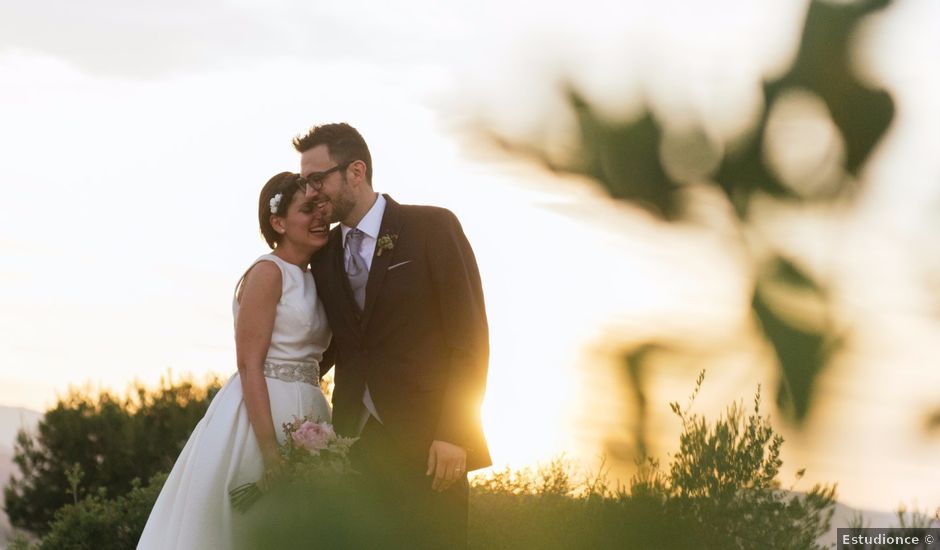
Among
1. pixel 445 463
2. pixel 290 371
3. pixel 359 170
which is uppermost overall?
pixel 359 170

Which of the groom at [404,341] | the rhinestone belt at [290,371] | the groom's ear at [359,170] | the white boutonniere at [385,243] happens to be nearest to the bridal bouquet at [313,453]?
the groom at [404,341]

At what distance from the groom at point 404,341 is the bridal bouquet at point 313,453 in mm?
239

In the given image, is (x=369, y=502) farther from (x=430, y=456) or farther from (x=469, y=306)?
(x=469, y=306)

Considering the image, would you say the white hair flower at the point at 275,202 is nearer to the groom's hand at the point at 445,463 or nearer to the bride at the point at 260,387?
the bride at the point at 260,387

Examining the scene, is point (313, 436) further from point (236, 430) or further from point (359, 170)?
point (359, 170)

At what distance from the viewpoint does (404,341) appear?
462 cm

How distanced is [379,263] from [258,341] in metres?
0.58

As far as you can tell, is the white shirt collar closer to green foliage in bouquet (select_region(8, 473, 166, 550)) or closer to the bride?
the bride

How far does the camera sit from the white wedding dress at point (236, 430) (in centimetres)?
472

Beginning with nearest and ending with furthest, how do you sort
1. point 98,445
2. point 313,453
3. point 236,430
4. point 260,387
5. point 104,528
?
1. point 313,453
2. point 260,387
3. point 236,430
4. point 104,528
5. point 98,445

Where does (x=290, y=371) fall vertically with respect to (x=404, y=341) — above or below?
A: below

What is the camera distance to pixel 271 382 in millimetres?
4773

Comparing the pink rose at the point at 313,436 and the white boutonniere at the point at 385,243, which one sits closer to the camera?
the pink rose at the point at 313,436

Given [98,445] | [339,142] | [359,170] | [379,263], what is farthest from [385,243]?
[98,445]
